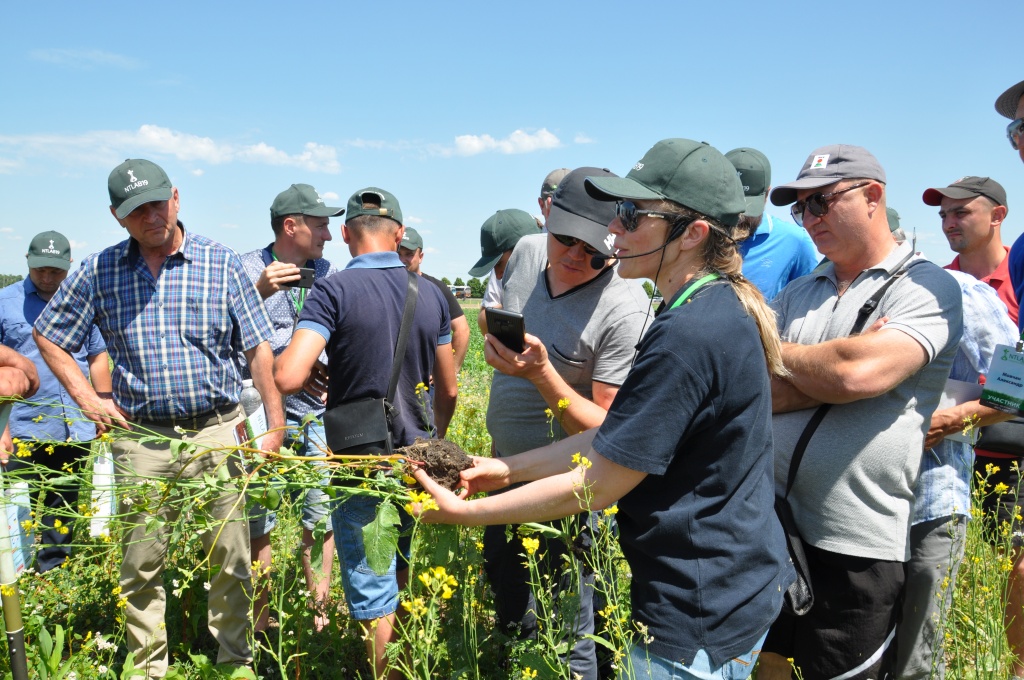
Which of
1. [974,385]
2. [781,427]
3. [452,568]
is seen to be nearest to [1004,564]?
[974,385]

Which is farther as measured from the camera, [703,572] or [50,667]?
[50,667]

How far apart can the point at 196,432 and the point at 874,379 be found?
314 cm

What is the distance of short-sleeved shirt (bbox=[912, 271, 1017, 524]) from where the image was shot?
268 centimetres

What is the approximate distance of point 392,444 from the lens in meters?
3.15

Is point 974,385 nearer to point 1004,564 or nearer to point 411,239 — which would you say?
point 1004,564

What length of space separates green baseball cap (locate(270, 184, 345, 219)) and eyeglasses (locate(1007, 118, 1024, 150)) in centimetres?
376

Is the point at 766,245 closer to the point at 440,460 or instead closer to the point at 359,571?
the point at 440,460

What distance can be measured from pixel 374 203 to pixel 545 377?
153 centimetres

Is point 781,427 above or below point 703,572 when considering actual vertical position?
above

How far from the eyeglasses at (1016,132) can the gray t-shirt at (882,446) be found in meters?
0.62

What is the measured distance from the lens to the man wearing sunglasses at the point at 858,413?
236 centimetres

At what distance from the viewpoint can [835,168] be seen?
8.37ft

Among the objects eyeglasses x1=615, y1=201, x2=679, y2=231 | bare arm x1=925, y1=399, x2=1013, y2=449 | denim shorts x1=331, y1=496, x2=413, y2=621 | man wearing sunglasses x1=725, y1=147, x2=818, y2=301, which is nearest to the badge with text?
bare arm x1=925, y1=399, x2=1013, y2=449

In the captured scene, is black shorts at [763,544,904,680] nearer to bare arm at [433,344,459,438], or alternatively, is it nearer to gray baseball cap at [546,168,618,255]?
gray baseball cap at [546,168,618,255]
